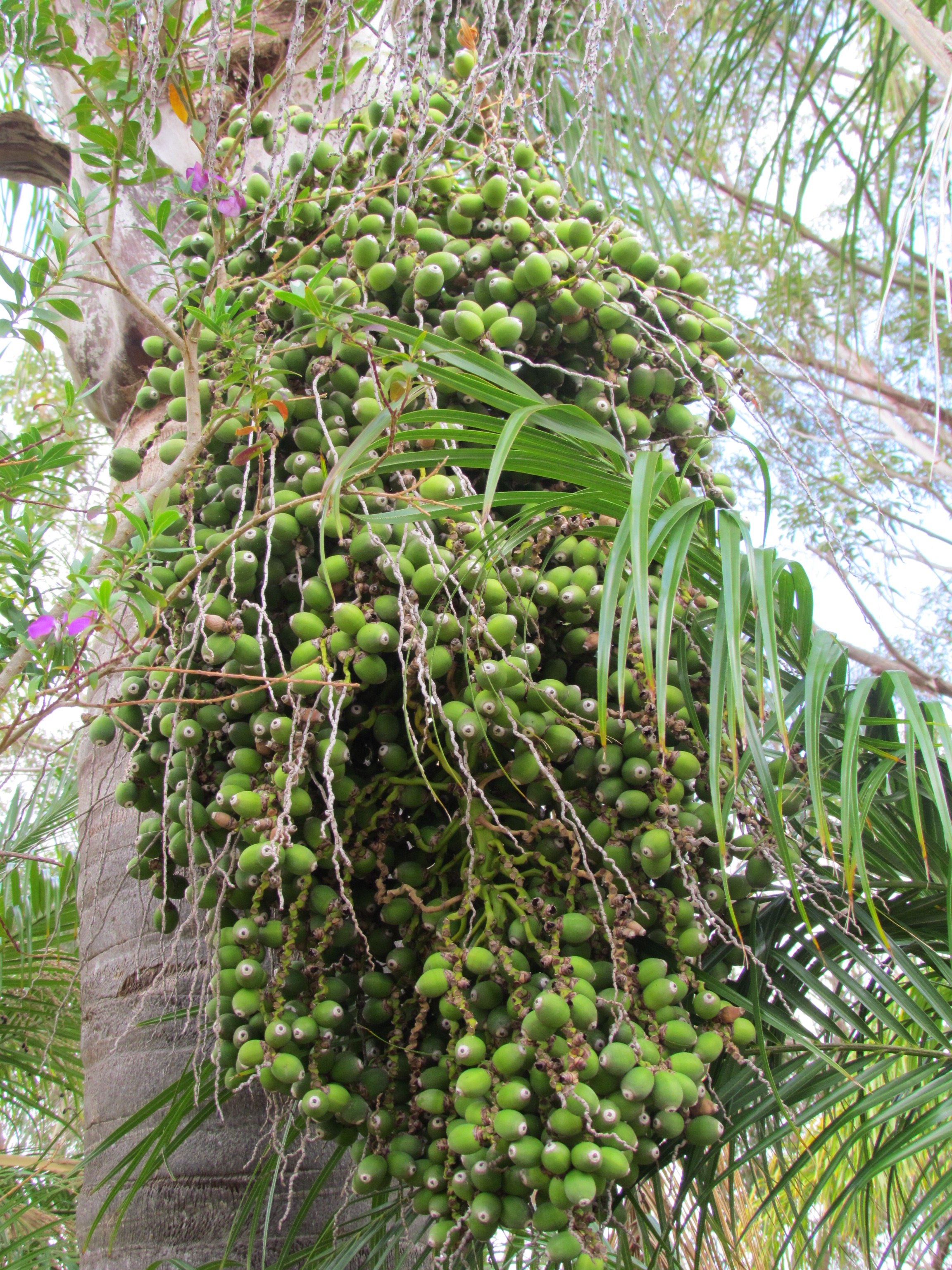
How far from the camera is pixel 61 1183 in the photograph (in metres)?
2.22

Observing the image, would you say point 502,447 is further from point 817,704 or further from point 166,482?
point 166,482

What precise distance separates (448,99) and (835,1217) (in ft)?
5.27

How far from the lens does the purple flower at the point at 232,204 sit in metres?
1.38

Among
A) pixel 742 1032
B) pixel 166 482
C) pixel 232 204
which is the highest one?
pixel 232 204

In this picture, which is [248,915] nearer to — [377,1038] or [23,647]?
[377,1038]

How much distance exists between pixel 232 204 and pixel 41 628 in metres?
0.65

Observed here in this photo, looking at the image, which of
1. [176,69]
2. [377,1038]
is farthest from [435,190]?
[377,1038]

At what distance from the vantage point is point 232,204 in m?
1.41

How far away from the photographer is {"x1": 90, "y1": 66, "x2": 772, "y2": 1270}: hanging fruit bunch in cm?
99

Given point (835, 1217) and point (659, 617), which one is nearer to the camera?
point (659, 617)

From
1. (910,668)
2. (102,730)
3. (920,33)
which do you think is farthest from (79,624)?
(910,668)

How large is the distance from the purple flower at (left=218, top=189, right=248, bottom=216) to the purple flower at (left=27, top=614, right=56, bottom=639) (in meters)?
0.60

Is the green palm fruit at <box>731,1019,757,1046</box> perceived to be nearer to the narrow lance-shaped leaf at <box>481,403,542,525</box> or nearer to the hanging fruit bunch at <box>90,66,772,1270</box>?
the hanging fruit bunch at <box>90,66,772,1270</box>

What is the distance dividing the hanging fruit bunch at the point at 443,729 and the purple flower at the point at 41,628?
118mm
